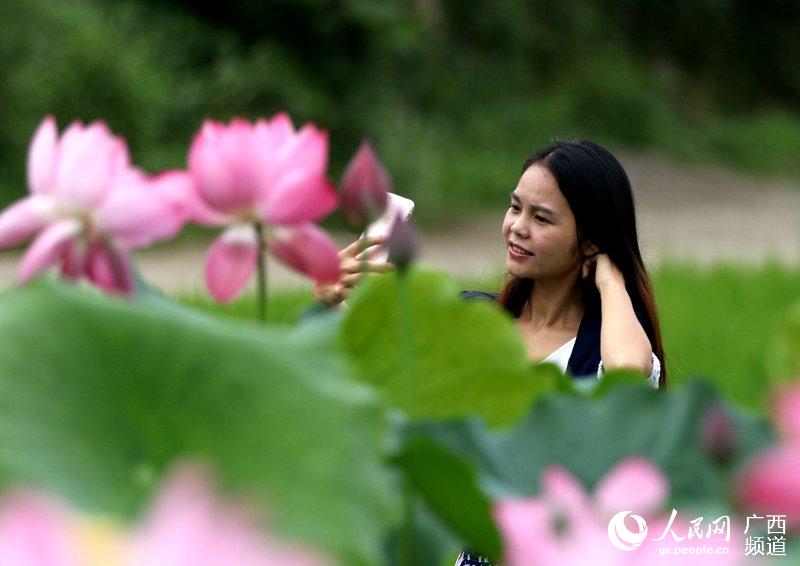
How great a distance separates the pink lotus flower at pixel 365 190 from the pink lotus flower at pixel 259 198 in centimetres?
3

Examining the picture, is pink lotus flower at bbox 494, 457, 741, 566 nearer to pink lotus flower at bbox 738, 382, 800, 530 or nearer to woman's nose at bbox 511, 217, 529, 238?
pink lotus flower at bbox 738, 382, 800, 530

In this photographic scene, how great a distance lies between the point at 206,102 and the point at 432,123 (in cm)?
344

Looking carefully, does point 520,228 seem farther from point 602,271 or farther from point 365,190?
point 365,190

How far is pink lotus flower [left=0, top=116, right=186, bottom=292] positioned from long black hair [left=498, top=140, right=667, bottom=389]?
4.54ft

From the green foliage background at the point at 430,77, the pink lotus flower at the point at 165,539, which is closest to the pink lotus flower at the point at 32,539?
the pink lotus flower at the point at 165,539

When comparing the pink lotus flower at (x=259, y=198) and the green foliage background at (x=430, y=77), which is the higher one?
the green foliage background at (x=430, y=77)

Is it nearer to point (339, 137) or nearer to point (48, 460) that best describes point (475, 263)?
point (339, 137)

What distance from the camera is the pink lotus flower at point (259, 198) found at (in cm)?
72

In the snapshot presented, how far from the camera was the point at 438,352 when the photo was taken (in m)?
0.78

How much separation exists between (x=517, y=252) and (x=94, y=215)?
4.38ft

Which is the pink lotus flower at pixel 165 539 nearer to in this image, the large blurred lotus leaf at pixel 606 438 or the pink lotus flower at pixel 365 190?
the large blurred lotus leaf at pixel 606 438

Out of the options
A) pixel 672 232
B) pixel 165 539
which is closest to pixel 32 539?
pixel 165 539

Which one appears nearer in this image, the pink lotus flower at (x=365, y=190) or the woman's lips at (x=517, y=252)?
the pink lotus flower at (x=365, y=190)

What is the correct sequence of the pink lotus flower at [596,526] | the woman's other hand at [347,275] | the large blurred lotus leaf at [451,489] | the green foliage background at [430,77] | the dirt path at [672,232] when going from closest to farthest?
the pink lotus flower at [596,526]
the large blurred lotus leaf at [451,489]
the woman's other hand at [347,275]
the dirt path at [672,232]
the green foliage background at [430,77]
